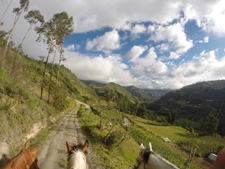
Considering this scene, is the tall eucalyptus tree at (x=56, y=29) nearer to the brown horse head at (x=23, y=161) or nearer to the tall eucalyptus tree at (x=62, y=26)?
the tall eucalyptus tree at (x=62, y=26)

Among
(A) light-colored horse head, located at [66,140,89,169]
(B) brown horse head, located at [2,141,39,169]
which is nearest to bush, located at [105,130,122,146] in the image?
(B) brown horse head, located at [2,141,39,169]

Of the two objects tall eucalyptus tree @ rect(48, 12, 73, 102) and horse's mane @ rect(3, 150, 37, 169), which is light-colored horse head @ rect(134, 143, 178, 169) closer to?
horse's mane @ rect(3, 150, 37, 169)

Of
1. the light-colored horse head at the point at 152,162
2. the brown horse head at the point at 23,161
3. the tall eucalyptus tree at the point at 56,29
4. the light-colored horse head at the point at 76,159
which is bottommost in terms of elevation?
the brown horse head at the point at 23,161

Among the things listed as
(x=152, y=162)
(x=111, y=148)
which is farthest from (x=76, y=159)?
(x=111, y=148)

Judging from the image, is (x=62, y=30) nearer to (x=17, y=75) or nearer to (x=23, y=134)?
(x=17, y=75)

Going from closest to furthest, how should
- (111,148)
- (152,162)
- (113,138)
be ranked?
(152,162)
(111,148)
(113,138)

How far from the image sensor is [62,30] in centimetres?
1986

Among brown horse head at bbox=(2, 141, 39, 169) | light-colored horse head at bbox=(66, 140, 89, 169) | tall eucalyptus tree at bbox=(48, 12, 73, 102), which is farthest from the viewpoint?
tall eucalyptus tree at bbox=(48, 12, 73, 102)

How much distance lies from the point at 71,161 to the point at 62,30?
21.4m

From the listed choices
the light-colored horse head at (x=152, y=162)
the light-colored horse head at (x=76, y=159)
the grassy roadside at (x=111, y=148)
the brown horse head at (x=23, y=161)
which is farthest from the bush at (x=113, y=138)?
the light-colored horse head at (x=152, y=162)

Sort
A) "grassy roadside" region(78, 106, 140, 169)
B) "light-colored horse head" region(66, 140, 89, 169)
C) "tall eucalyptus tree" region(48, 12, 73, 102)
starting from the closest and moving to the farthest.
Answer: "light-colored horse head" region(66, 140, 89, 169), "grassy roadside" region(78, 106, 140, 169), "tall eucalyptus tree" region(48, 12, 73, 102)

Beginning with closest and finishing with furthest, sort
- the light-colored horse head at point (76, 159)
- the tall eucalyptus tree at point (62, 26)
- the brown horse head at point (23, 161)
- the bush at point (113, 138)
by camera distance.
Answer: the light-colored horse head at point (76, 159)
the brown horse head at point (23, 161)
the bush at point (113, 138)
the tall eucalyptus tree at point (62, 26)

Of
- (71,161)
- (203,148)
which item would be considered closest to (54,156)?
(71,161)

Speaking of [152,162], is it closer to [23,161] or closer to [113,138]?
[23,161]
